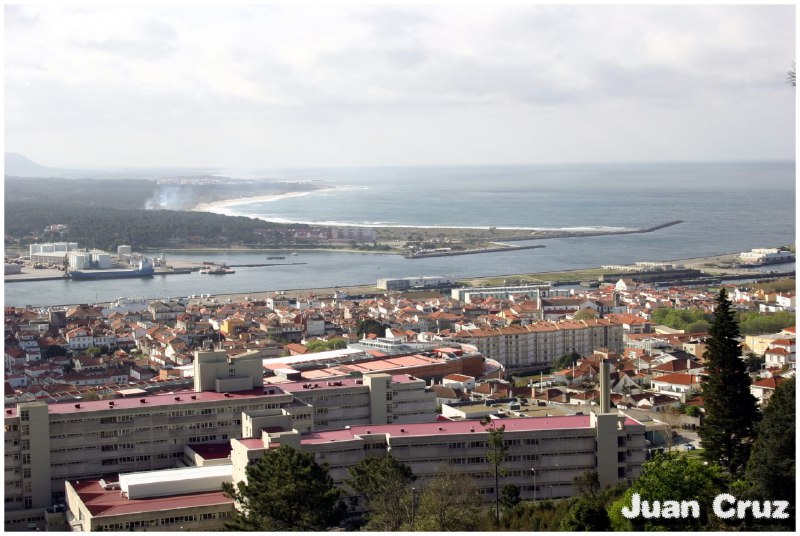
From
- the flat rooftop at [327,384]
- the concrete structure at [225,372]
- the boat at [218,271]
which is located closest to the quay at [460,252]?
the boat at [218,271]

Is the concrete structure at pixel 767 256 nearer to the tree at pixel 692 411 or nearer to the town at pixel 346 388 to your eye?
the town at pixel 346 388

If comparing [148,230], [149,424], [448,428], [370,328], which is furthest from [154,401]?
[148,230]

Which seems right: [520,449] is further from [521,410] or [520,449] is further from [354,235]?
[354,235]

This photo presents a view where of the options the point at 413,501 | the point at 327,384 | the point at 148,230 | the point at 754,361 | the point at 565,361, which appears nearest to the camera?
the point at 413,501

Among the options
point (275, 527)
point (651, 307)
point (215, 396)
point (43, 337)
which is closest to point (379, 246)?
point (651, 307)

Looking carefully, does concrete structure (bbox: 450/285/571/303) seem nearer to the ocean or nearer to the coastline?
the coastline

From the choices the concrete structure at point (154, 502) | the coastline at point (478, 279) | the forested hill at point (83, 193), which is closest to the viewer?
the concrete structure at point (154, 502)
